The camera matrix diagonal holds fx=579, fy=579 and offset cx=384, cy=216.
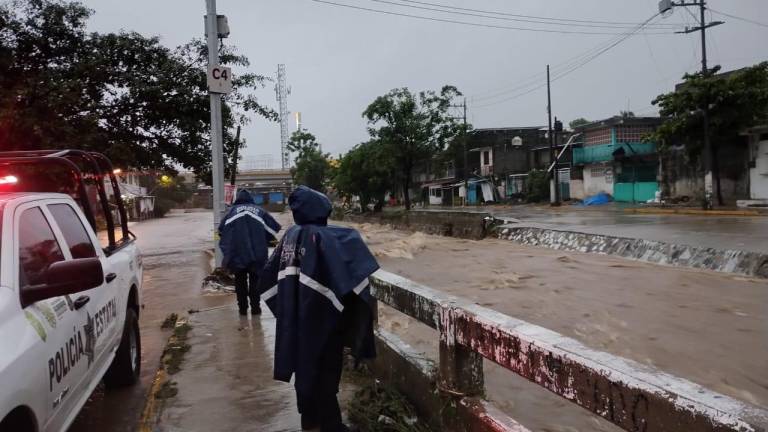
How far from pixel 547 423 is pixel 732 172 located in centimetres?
2958

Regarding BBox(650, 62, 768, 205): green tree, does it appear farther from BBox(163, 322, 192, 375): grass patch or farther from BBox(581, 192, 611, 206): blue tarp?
BBox(163, 322, 192, 375): grass patch

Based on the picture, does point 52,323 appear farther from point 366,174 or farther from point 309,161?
point 309,161

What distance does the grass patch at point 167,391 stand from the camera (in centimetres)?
461

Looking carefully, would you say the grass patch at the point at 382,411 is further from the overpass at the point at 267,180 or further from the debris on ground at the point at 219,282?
the overpass at the point at 267,180

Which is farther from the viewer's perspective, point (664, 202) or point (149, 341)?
point (664, 202)

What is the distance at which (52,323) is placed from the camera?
9.11 ft

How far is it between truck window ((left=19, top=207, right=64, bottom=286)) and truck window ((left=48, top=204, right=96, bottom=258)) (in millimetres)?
242

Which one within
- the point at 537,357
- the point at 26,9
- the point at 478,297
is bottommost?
the point at 478,297

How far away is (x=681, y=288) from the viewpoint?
10.9 metres

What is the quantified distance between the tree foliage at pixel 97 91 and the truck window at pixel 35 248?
833 cm

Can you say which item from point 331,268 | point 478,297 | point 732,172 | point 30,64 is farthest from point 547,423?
point 732,172

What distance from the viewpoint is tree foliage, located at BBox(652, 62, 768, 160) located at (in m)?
25.1

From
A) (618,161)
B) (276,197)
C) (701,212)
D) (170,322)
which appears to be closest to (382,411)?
(170,322)

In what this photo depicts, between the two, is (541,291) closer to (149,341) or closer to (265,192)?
(149,341)
